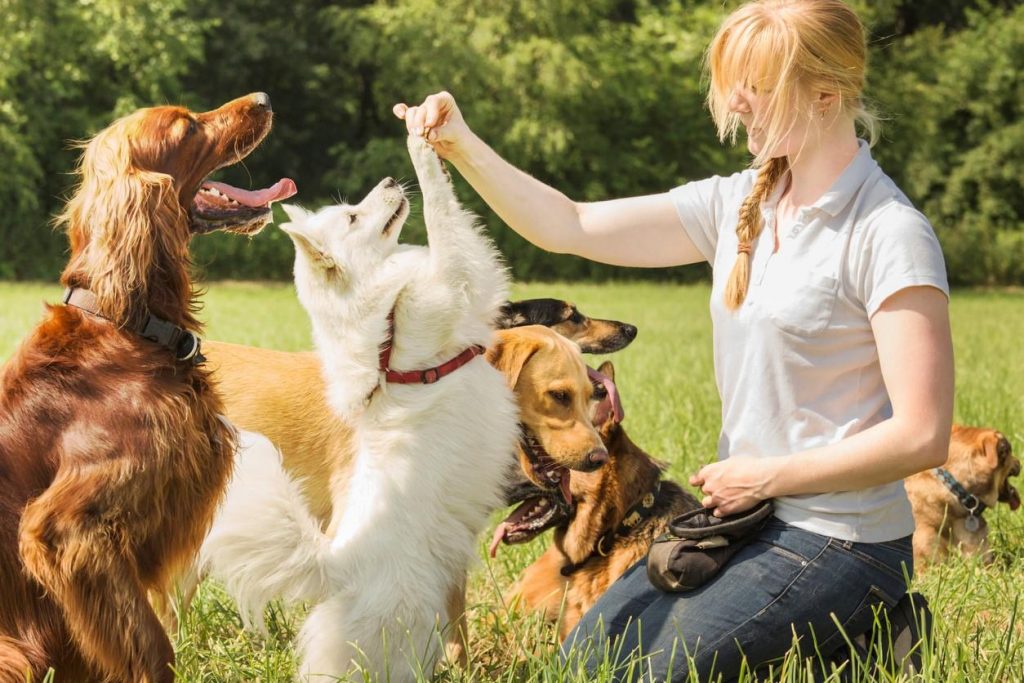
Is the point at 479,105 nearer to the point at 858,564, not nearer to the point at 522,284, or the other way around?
the point at 522,284

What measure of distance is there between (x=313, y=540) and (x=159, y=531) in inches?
15.9

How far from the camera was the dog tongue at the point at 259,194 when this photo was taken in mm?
3293

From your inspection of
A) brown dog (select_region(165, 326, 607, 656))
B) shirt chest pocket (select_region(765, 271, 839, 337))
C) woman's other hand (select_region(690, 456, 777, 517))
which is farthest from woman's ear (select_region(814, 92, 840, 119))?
brown dog (select_region(165, 326, 607, 656))

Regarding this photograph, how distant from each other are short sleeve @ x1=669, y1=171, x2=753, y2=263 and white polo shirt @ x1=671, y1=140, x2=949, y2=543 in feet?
1.29

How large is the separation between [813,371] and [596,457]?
2.70ft

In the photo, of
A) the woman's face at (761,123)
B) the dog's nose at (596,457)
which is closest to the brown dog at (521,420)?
the dog's nose at (596,457)

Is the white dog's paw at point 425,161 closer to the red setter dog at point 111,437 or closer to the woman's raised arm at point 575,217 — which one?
the woman's raised arm at point 575,217

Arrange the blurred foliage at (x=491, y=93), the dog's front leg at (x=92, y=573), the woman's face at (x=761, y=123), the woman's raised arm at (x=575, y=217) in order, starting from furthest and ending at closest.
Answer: the blurred foliage at (x=491, y=93) → the woman's raised arm at (x=575, y=217) → the woman's face at (x=761, y=123) → the dog's front leg at (x=92, y=573)

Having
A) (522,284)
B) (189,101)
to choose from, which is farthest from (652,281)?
(189,101)

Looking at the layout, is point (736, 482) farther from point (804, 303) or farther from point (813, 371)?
point (804, 303)

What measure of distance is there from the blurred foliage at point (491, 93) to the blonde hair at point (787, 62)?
23181 mm

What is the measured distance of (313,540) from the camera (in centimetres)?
Result: 298

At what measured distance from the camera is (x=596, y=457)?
349cm

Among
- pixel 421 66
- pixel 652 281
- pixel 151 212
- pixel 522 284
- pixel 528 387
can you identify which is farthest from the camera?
pixel 421 66
